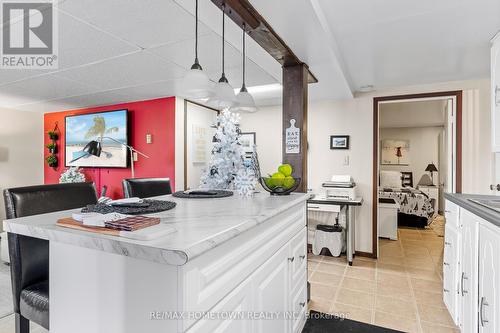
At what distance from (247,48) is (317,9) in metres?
0.63

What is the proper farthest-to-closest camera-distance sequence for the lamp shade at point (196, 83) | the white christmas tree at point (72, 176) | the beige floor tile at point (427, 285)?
the white christmas tree at point (72, 176), the beige floor tile at point (427, 285), the lamp shade at point (196, 83)

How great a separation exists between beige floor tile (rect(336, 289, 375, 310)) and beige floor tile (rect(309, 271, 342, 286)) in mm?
175

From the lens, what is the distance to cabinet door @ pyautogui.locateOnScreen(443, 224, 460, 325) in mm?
1893

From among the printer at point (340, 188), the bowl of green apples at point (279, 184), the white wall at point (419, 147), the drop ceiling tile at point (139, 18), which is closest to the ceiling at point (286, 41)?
the drop ceiling tile at point (139, 18)

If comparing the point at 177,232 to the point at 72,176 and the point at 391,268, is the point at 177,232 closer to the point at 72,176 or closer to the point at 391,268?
the point at 391,268

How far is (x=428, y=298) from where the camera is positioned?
8.01ft

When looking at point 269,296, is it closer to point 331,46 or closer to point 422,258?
point 331,46

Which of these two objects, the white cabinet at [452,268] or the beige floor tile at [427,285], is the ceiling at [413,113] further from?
the white cabinet at [452,268]

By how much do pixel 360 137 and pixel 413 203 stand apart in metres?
2.37

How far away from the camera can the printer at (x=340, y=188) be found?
3.34 metres

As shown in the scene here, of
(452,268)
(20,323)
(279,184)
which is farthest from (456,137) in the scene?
(20,323)

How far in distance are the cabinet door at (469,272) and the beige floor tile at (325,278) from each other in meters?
1.15

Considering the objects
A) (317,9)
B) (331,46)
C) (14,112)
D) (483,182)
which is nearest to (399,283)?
(483,182)

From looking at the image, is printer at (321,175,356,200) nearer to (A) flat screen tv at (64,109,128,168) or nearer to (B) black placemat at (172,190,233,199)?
(B) black placemat at (172,190,233,199)
